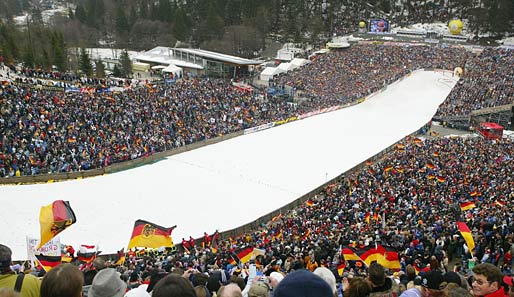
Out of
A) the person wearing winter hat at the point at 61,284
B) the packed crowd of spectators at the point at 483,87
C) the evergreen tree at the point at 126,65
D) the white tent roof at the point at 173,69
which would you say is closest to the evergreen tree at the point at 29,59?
the evergreen tree at the point at 126,65

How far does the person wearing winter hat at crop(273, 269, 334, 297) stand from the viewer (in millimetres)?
2554

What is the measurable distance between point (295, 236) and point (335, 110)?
26859mm

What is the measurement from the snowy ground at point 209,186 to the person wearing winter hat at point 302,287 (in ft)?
50.5

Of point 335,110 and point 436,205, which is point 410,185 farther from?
point 335,110

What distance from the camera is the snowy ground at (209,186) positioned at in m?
18.5

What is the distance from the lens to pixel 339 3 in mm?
80938

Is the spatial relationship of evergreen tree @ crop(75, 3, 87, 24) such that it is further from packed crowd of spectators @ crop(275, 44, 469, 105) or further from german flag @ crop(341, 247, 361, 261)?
german flag @ crop(341, 247, 361, 261)

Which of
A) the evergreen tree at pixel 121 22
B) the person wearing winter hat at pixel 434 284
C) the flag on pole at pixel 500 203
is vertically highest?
the evergreen tree at pixel 121 22

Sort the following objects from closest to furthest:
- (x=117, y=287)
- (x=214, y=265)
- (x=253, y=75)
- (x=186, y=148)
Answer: (x=117, y=287) < (x=214, y=265) < (x=186, y=148) < (x=253, y=75)

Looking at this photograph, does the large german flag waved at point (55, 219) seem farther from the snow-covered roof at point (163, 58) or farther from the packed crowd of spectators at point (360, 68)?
the snow-covered roof at point (163, 58)

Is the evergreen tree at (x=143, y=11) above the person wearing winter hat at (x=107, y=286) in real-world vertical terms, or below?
above

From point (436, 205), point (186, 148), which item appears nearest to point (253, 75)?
point (186, 148)

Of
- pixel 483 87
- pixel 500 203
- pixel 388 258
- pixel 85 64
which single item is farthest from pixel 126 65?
pixel 388 258

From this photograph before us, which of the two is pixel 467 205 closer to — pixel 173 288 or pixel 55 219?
pixel 55 219
